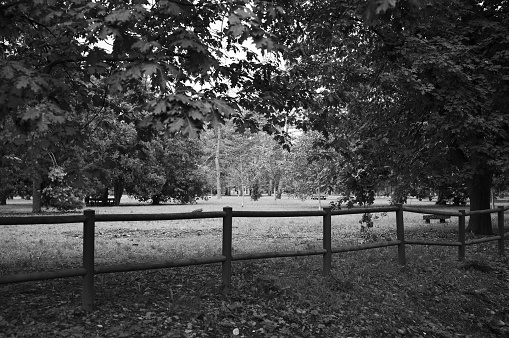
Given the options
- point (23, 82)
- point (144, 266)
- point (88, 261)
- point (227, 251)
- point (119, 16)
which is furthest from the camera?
point (227, 251)

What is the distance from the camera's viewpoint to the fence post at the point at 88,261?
522 cm

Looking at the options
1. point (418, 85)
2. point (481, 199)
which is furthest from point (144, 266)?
point (481, 199)

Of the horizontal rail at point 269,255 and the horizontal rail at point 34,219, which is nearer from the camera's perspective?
the horizontal rail at point 34,219

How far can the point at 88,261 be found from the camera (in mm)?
5234

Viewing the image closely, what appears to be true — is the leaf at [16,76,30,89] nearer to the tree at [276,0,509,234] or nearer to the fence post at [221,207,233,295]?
the fence post at [221,207,233,295]

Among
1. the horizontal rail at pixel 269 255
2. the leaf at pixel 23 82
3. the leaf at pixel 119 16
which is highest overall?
the leaf at pixel 119 16

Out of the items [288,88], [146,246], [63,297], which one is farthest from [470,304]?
[146,246]

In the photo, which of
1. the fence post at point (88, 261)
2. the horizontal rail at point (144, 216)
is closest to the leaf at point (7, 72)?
the fence post at point (88, 261)

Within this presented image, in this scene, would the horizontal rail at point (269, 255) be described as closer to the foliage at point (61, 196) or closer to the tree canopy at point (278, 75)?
the tree canopy at point (278, 75)

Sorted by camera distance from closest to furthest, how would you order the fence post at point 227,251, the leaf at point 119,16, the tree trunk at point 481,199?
the leaf at point 119,16 → the fence post at point 227,251 → the tree trunk at point 481,199

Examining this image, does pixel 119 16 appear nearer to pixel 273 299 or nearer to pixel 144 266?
pixel 144 266

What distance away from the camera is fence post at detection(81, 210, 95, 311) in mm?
5222

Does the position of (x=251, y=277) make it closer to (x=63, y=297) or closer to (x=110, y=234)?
(x=63, y=297)

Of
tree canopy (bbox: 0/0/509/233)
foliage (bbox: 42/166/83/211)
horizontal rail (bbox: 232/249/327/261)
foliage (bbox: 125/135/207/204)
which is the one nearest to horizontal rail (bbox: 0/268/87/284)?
tree canopy (bbox: 0/0/509/233)
